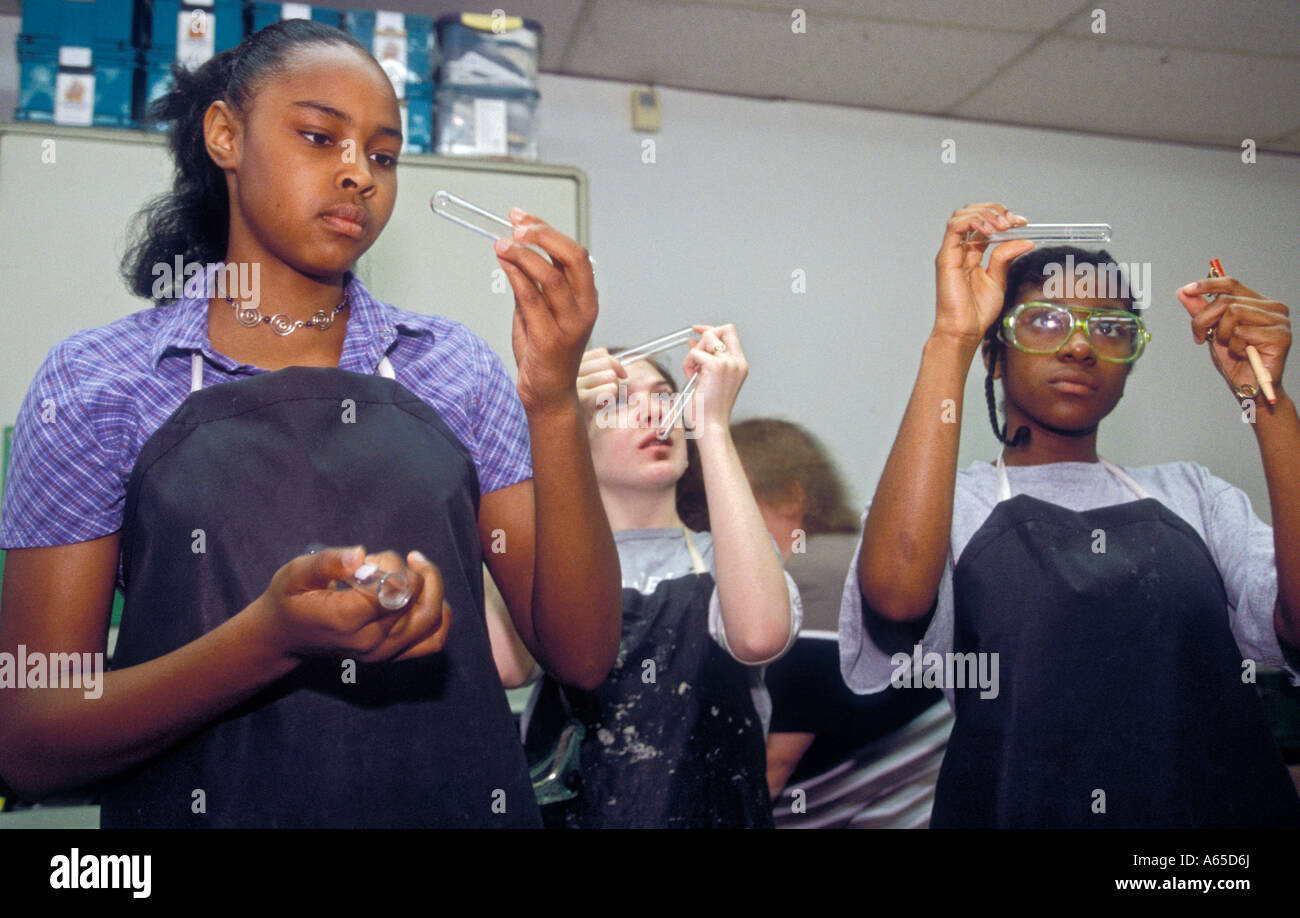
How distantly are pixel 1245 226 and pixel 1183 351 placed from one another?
0.89 ft

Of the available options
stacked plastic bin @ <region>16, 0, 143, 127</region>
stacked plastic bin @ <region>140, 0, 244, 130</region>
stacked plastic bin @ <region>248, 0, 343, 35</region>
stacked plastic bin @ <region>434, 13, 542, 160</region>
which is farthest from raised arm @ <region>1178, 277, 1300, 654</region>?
stacked plastic bin @ <region>16, 0, 143, 127</region>

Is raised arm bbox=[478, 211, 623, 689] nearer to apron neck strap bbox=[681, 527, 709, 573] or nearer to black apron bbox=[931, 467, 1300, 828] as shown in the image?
apron neck strap bbox=[681, 527, 709, 573]

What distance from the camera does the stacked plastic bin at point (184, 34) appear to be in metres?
1.61

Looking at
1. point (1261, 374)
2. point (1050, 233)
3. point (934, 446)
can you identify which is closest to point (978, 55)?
Answer: point (1050, 233)

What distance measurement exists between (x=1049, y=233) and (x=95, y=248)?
129cm

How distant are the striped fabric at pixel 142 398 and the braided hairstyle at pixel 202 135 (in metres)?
0.09

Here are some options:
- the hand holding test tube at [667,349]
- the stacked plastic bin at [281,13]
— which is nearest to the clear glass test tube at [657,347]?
the hand holding test tube at [667,349]

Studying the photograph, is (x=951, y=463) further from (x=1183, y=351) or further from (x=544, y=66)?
(x=544, y=66)

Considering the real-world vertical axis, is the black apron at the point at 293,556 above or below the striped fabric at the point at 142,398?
below

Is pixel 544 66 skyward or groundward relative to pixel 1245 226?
A: skyward

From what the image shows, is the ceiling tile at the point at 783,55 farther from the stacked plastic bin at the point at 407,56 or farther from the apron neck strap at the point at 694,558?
the apron neck strap at the point at 694,558

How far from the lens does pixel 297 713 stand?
0.82m

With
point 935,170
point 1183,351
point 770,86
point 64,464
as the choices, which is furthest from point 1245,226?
point 64,464

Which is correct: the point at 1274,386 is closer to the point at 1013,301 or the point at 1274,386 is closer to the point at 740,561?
the point at 1013,301
